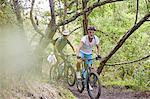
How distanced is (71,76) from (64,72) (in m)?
0.36

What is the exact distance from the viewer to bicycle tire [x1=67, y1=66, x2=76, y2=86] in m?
11.0

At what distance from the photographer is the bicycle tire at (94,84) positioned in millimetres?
8554

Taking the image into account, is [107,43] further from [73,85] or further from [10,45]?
[10,45]

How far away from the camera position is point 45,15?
15844 mm

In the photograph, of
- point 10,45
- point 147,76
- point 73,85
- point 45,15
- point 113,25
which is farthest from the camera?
point 113,25

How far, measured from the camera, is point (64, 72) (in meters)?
11.5

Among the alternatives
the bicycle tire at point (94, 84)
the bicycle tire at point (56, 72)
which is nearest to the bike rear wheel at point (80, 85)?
the bicycle tire at point (94, 84)

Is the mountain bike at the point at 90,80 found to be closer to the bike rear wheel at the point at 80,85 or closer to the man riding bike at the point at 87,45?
the man riding bike at the point at 87,45

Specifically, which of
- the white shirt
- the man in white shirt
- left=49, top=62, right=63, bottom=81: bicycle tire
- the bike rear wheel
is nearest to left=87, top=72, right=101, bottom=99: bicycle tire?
the man in white shirt

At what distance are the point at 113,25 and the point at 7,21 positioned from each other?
1125cm

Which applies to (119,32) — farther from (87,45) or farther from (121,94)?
(87,45)

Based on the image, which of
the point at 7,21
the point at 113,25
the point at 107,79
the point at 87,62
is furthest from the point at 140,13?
the point at 7,21

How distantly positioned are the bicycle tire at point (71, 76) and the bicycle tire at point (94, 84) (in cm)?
173

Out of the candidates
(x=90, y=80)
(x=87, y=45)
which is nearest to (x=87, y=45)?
(x=87, y=45)
